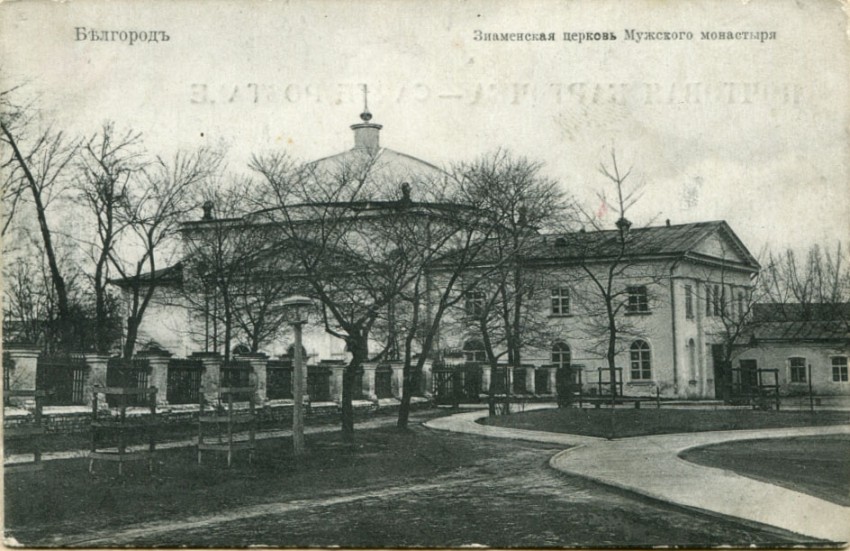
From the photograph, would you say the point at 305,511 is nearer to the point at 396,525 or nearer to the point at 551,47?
the point at 396,525

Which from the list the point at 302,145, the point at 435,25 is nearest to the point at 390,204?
the point at 302,145

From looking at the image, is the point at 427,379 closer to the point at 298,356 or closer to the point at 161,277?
the point at 161,277

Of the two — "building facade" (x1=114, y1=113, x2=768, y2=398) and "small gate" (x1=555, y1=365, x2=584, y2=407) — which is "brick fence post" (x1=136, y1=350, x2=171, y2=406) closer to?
"building facade" (x1=114, y1=113, x2=768, y2=398)

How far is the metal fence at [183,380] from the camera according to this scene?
53.0ft

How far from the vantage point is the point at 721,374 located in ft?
67.9

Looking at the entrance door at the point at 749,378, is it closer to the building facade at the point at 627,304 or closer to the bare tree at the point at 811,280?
the building facade at the point at 627,304

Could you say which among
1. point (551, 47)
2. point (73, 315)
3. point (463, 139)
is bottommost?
point (73, 315)

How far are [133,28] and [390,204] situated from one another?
6231 mm

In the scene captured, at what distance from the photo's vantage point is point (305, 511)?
26.9 feet

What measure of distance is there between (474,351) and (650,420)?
814cm

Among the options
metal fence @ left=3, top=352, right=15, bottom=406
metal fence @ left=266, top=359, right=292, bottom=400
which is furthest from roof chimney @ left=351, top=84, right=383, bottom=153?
metal fence @ left=266, top=359, right=292, bottom=400

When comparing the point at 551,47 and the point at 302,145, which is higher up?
the point at 551,47

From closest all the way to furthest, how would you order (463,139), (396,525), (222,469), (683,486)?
(396,525) < (683,486) < (463,139) < (222,469)

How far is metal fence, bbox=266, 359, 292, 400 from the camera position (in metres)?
18.5
